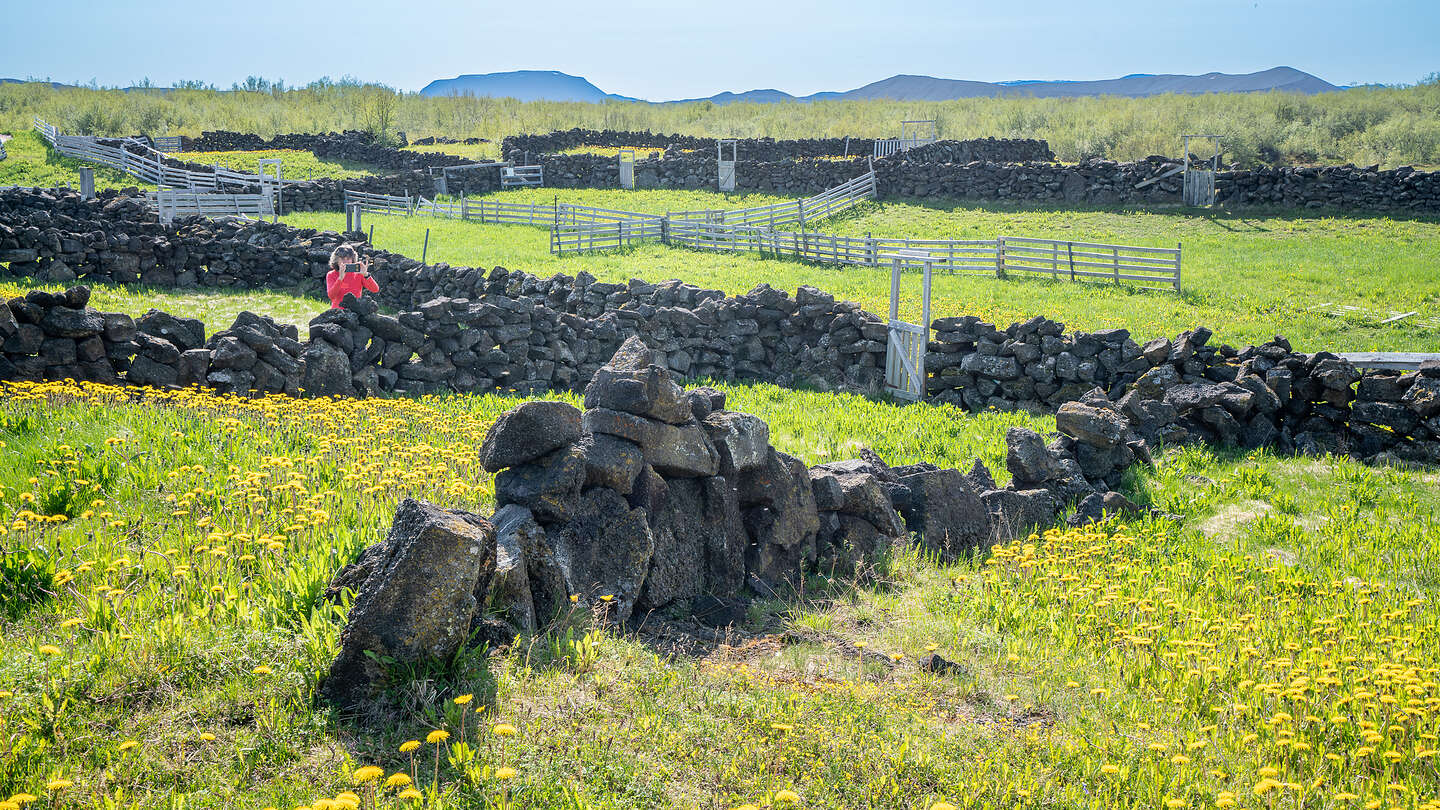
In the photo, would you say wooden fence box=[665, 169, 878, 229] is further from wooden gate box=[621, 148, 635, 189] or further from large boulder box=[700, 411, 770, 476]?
large boulder box=[700, 411, 770, 476]

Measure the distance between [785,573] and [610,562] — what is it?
5.79 ft

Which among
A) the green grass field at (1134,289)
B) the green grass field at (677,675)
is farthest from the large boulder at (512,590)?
the green grass field at (1134,289)

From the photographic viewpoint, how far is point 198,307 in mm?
19797

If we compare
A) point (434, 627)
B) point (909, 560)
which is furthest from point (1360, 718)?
point (434, 627)

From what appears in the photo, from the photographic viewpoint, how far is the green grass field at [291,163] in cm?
5097

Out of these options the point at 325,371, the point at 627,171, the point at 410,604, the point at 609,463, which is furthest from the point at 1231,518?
the point at 627,171

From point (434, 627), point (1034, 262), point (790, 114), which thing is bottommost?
point (434, 627)

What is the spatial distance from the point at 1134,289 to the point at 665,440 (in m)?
21.7

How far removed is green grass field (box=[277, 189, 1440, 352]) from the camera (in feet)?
66.6

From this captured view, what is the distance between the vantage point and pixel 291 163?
5312 centimetres

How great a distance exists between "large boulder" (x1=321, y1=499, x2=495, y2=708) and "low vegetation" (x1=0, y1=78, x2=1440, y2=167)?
49299mm

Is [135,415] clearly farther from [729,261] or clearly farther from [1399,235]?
[1399,235]

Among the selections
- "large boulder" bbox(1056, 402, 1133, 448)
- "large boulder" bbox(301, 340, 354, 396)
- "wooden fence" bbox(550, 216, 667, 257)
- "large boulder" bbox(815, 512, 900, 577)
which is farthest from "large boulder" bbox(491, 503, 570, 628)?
"wooden fence" bbox(550, 216, 667, 257)

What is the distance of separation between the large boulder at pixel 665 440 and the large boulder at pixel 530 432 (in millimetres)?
336
